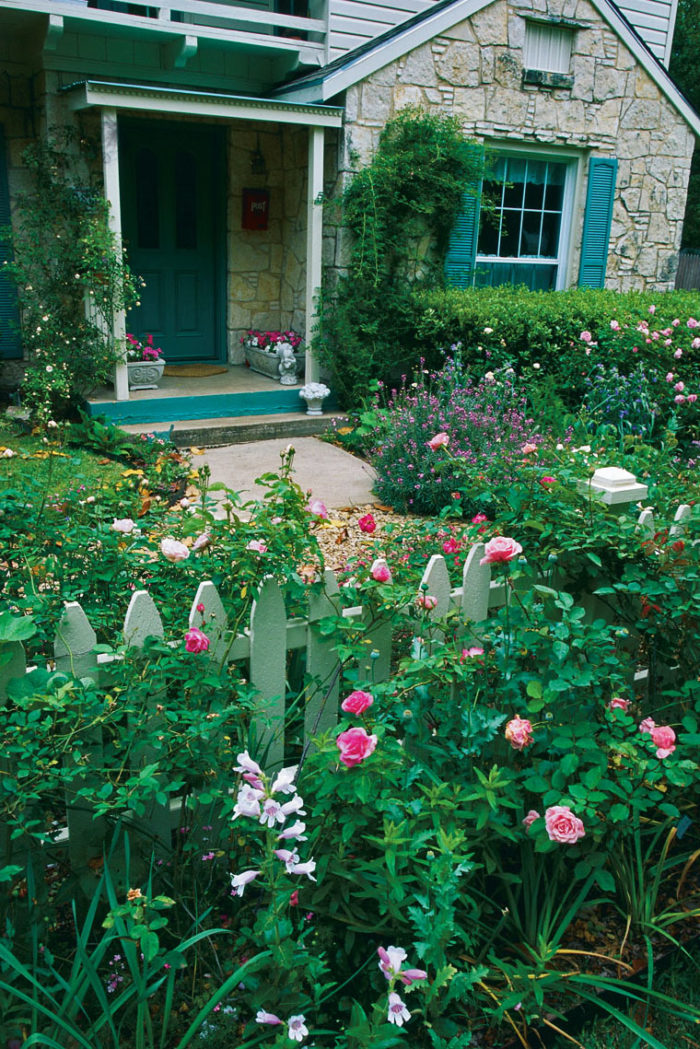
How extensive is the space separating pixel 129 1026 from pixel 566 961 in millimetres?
992

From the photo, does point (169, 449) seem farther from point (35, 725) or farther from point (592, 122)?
point (592, 122)

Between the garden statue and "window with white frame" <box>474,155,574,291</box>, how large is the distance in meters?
2.24

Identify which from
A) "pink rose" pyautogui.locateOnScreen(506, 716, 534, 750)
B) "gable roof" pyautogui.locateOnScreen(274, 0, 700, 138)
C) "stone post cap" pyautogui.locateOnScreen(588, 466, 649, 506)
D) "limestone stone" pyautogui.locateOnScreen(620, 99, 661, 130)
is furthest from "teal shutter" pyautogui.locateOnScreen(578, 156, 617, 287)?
"pink rose" pyautogui.locateOnScreen(506, 716, 534, 750)

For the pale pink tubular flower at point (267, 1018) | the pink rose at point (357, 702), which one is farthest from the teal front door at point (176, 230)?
the pale pink tubular flower at point (267, 1018)

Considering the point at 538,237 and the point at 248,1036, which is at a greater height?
the point at 538,237

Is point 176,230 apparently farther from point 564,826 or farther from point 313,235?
point 564,826

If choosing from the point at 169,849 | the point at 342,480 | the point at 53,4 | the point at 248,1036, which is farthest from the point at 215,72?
the point at 248,1036

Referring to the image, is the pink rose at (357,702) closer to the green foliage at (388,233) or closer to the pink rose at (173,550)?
the pink rose at (173,550)

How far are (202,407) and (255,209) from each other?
94.6 inches

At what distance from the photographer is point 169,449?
637 cm

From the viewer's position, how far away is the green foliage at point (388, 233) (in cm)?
751

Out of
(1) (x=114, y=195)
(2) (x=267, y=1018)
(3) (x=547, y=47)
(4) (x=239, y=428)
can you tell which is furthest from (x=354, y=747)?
(3) (x=547, y=47)

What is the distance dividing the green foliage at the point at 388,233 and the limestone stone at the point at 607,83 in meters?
1.92

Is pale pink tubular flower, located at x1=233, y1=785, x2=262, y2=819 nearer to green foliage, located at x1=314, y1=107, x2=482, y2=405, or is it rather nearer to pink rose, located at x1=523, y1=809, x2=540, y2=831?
pink rose, located at x1=523, y1=809, x2=540, y2=831
